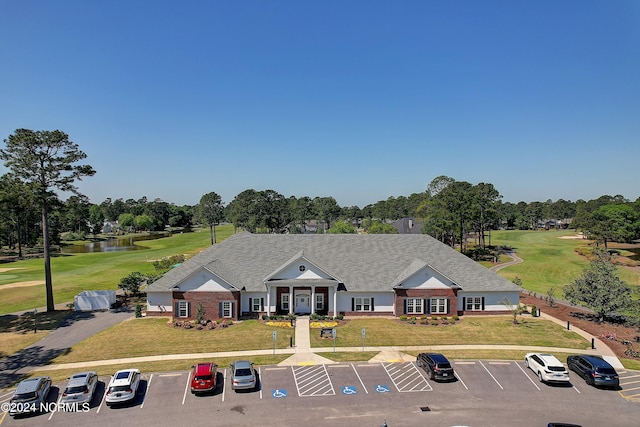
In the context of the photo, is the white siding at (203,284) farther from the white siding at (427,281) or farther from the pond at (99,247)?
the pond at (99,247)

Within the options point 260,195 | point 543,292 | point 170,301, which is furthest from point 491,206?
point 170,301

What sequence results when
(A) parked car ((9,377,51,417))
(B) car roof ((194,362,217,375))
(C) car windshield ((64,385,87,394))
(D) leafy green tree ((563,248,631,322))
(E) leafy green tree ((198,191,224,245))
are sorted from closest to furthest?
(A) parked car ((9,377,51,417)) < (C) car windshield ((64,385,87,394)) < (B) car roof ((194,362,217,375)) < (D) leafy green tree ((563,248,631,322)) < (E) leafy green tree ((198,191,224,245))

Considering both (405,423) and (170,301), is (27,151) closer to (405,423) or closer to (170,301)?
(170,301)

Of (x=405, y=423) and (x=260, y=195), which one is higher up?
(x=260, y=195)

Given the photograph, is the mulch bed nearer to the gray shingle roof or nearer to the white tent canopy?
the gray shingle roof

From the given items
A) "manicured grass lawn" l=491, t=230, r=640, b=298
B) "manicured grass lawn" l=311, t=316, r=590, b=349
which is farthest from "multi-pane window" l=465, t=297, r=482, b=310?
"manicured grass lawn" l=491, t=230, r=640, b=298

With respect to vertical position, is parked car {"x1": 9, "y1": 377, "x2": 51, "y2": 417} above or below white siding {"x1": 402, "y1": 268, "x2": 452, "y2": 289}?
below

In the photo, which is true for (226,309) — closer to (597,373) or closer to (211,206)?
(597,373)
